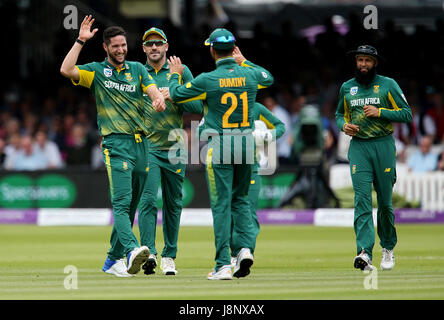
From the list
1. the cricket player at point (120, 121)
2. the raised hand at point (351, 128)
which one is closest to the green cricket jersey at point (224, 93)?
the cricket player at point (120, 121)

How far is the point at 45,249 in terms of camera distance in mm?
13961

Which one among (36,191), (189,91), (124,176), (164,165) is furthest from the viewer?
(36,191)

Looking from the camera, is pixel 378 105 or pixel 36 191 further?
pixel 36 191

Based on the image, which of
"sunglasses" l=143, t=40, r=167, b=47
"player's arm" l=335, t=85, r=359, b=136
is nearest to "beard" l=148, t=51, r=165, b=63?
"sunglasses" l=143, t=40, r=167, b=47

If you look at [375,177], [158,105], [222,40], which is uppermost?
[222,40]

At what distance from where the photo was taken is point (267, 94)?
74.1 ft

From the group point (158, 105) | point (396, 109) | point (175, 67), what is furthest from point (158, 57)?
point (396, 109)

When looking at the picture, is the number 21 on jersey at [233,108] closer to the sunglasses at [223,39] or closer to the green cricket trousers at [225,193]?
the green cricket trousers at [225,193]

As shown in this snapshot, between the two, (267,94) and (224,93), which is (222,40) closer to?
(224,93)

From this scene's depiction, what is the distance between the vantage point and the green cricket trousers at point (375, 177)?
35.0 feet

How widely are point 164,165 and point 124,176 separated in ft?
2.54

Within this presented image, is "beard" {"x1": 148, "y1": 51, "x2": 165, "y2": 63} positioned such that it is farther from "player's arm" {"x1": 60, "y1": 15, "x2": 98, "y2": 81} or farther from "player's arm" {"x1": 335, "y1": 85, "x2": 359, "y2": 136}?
"player's arm" {"x1": 335, "y1": 85, "x2": 359, "y2": 136}

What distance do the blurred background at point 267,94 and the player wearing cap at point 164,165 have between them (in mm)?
7219

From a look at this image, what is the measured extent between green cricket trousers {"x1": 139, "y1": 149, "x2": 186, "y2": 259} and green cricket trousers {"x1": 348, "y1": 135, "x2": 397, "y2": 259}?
2.04 metres
